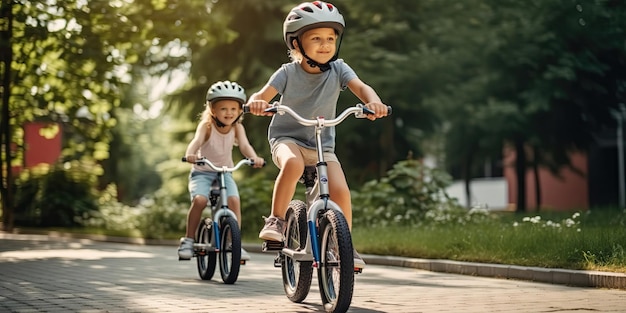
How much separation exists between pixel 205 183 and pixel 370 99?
3.63 m

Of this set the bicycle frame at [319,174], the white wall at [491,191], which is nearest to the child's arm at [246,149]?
the bicycle frame at [319,174]

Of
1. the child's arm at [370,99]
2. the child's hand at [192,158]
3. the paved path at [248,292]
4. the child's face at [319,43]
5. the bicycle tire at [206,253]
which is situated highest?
the child's face at [319,43]

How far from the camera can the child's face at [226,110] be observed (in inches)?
398

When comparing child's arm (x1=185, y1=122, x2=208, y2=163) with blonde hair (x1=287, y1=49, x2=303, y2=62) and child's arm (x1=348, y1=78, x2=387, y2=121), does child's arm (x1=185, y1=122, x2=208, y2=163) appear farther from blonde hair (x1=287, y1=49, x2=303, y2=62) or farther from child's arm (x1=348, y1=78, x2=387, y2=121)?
child's arm (x1=348, y1=78, x2=387, y2=121)

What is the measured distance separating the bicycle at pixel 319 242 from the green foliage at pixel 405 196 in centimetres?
→ 994

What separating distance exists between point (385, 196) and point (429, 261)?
6504mm

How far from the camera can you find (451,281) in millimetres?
9664

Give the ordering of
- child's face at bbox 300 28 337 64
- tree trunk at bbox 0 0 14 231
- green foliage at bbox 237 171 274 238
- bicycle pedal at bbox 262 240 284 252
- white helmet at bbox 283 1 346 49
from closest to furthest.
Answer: white helmet at bbox 283 1 346 49 → child's face at bbox 300 28 337 64 → bicycle pedal at bbox 262 240 284 252 → tree trunk at bbox 0 0 14 231 → green foliage at bbox 237 171 274 238

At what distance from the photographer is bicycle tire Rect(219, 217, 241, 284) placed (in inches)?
362

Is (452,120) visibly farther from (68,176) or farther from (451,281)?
(451,281)

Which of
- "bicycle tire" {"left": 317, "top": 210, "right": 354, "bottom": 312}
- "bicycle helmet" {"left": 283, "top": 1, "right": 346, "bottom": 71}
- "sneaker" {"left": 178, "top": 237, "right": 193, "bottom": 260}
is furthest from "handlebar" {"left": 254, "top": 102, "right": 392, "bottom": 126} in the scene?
"sneaker" {"left": 178, "top": 237, "right": 193, "bottom": 260}

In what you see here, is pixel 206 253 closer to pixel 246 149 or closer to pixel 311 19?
pixel 246 149

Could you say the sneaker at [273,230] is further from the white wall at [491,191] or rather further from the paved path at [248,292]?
the white wall at [491,191]

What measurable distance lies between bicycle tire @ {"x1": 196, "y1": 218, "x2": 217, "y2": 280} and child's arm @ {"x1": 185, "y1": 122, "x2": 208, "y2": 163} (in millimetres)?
687
